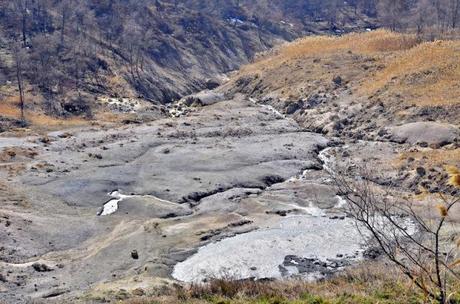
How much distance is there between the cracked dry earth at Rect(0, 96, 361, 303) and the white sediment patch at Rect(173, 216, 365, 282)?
2.8 inches

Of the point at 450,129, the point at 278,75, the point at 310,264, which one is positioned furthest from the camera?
the point at 278,75

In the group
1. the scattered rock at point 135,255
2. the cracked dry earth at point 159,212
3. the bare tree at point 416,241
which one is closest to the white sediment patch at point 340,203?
the cracked dry earth at point 159,212

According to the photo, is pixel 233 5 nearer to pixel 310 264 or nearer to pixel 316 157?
pixel 316 157

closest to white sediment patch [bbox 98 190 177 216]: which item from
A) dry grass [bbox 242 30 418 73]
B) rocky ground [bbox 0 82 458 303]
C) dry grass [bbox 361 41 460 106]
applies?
rocky ground [bbox 0 82 458 303]

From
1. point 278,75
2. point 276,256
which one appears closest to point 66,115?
point 278,75

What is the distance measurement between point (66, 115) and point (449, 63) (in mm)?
47622

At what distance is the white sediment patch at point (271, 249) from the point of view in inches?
1124

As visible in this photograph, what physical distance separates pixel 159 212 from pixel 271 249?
31.4ft

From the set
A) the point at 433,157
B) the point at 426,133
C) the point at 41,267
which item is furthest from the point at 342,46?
the point at 41,267

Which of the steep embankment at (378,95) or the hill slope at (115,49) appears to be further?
the hill slope at (115,49)

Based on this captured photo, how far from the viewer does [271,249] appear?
31344 millimetres

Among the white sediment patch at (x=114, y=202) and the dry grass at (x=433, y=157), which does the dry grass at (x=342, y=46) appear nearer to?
the dry grass at (x=433, y=157)

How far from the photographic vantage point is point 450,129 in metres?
49.8

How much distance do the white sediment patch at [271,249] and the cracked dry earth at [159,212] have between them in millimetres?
72
